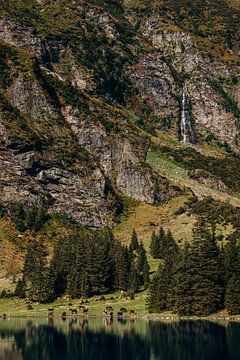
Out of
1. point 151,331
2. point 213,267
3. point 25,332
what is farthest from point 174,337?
point 213,267

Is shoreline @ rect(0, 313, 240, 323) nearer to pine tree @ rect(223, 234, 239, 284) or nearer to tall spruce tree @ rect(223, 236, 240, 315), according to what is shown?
tall spruce tree @ rect(223, 236, 240, 315)

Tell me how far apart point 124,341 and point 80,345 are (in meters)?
7.17

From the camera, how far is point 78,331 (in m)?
134

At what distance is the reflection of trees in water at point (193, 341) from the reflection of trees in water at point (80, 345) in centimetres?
276

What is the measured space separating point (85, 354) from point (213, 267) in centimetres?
6586

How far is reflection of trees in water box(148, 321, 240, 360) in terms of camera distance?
9353 centimetres

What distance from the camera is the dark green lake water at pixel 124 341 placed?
316 ft

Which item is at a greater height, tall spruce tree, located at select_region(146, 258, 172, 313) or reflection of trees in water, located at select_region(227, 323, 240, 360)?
tall spruce tree, located at select_region(146, 258, 172, 313)

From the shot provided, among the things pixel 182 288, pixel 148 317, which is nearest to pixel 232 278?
pixel 182 288

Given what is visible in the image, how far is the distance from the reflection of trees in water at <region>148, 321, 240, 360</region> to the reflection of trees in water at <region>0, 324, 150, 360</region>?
9.04ft

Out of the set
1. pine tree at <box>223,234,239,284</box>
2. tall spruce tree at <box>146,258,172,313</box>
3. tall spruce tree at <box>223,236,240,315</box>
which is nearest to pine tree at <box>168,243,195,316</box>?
tall spruce tree at <box>146,258,172,313</box>

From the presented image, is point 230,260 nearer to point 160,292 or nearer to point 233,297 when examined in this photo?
point 233,297

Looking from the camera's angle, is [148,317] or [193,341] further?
[148,317]

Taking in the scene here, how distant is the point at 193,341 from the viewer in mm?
106812
